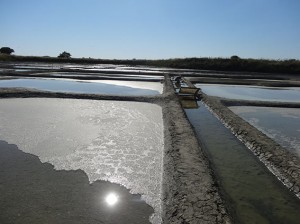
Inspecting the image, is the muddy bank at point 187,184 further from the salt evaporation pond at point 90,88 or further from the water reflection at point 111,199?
the salt evaporation pond at point 90,88

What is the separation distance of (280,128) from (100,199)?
715 cm

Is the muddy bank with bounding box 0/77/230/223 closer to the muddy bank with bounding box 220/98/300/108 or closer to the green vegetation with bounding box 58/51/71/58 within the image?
the muddy bank with bounding box 220/98/300/108

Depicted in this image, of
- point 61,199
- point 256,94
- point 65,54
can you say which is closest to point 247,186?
point 61,199

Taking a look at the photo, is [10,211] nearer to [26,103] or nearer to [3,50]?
[26,103]

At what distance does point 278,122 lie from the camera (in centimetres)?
1066

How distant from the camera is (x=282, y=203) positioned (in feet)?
15.8

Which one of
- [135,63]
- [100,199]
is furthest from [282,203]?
[135,63]

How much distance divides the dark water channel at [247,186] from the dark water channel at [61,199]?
A: 58.1 inches

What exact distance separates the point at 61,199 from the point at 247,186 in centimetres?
315

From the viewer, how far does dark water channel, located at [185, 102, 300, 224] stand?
14.5 ft

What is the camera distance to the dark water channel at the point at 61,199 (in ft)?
13.1

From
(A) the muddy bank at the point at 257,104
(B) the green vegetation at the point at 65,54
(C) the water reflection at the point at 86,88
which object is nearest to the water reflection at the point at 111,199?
→ (A) the muddy bank at the point at 257,104

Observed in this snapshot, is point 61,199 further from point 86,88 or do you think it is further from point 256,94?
point 256,94

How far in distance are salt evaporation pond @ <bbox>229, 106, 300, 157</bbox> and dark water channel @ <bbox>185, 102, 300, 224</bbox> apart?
4.20 feet
